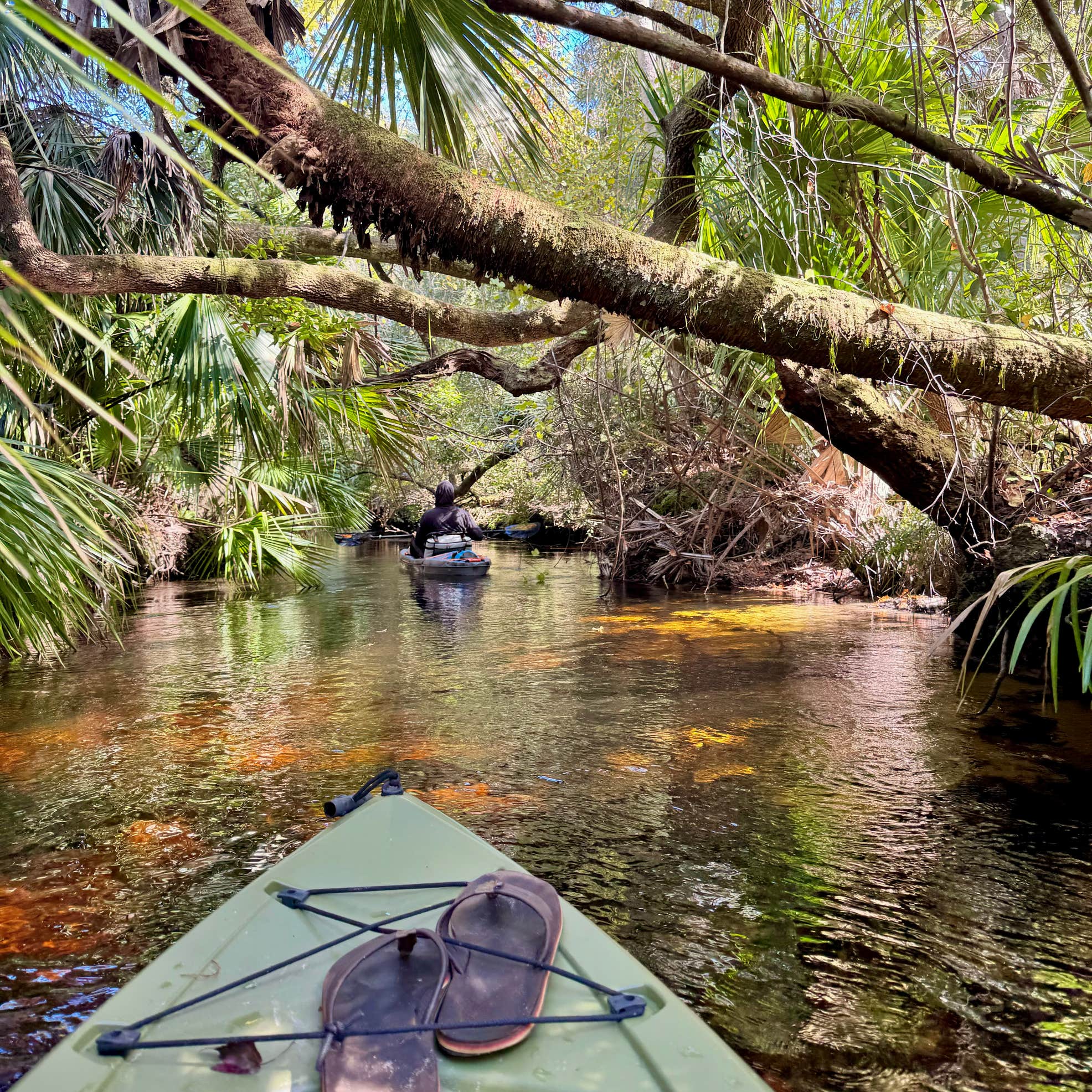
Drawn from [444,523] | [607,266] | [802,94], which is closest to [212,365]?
[607,266]

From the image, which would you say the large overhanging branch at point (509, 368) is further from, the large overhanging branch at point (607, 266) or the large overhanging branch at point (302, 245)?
the large overhanging branch at point (607, 266)

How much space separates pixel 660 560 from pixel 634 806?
860 centimetres

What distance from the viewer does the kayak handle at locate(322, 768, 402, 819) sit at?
2.70 m

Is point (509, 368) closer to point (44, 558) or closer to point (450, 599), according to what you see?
point (450, 599)

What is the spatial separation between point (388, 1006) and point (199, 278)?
4.53m

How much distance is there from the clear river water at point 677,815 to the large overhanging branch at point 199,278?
8.41 ft

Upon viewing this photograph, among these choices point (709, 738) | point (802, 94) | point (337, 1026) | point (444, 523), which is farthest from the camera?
point (444, 523)

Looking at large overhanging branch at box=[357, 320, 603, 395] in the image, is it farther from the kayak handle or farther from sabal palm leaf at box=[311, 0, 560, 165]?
the kayak handle

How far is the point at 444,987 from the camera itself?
6.21ft

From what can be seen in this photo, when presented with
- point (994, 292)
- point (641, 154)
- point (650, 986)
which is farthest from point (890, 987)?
point (641, 154)

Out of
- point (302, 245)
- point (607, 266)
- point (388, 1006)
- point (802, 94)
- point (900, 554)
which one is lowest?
point (388, 1006)

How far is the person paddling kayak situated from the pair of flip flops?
41.7 feet

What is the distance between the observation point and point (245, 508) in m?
11.5

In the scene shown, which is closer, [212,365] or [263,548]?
[212,365]
